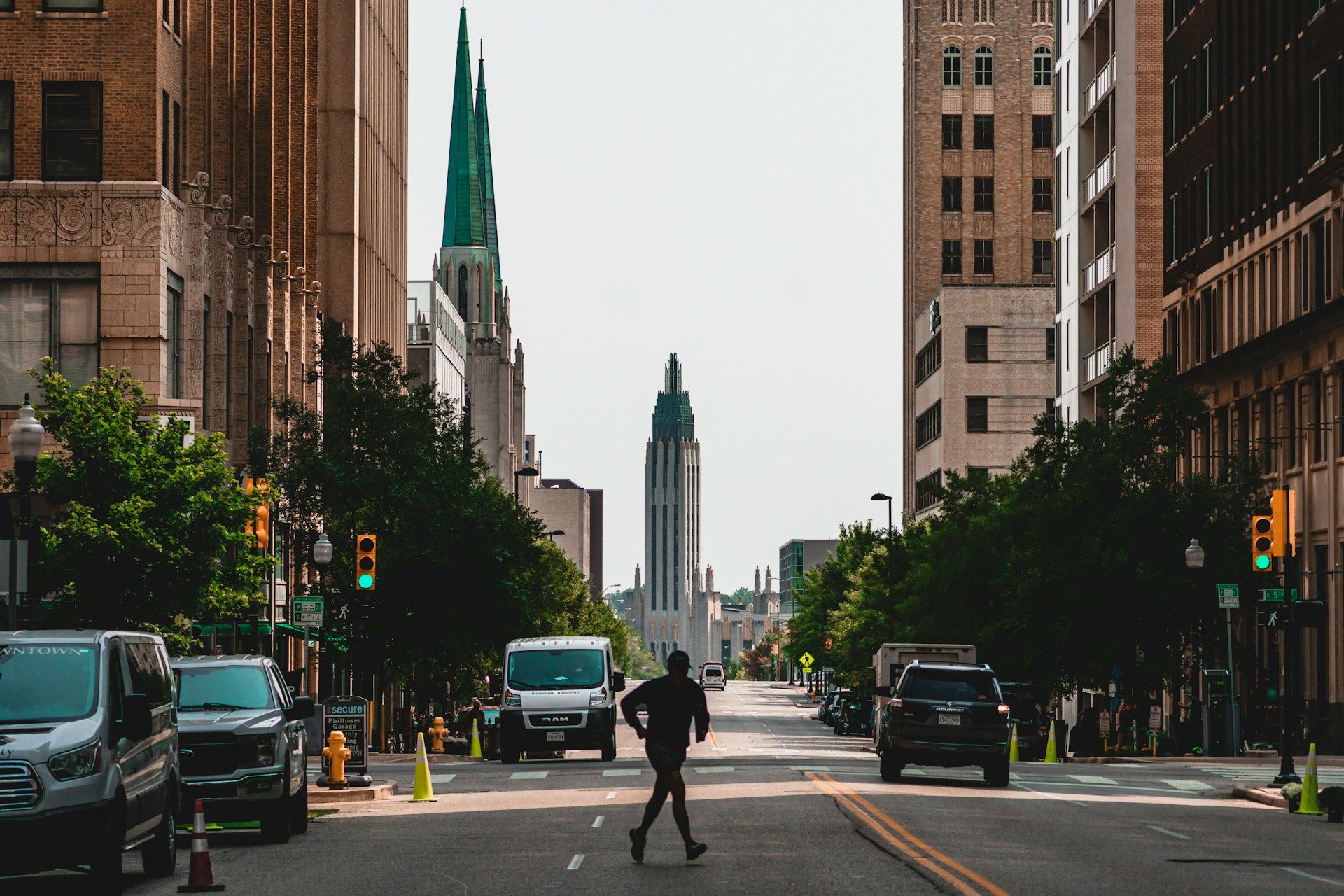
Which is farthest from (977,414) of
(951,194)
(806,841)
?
(806,841)

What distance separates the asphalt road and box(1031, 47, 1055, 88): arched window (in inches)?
3740

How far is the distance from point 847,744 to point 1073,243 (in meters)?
32.3

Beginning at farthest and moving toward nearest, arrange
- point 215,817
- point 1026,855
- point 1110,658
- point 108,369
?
point 1110,658 → point 108,369 → point 215,817 → point 1026,855

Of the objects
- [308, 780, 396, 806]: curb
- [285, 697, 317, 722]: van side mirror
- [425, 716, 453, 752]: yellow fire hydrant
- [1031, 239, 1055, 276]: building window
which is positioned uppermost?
[1031, 239, 1055, 276]: building window

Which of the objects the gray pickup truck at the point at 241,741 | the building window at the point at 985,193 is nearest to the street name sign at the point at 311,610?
the gray pickup truck at the point at 241,741

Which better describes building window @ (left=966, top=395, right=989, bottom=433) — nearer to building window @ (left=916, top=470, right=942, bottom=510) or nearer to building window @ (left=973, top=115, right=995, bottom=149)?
building window @ (left=916, top=470, right=942, bottom=510)

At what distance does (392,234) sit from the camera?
89562 mm

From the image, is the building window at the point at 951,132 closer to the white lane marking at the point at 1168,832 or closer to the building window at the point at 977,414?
the building window at the point at 977,414

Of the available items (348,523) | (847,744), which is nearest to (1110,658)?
(847,744)

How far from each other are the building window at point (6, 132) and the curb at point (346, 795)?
760 inches

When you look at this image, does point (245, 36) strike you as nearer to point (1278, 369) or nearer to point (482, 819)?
point (1278, 369)

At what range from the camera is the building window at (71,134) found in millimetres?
44156

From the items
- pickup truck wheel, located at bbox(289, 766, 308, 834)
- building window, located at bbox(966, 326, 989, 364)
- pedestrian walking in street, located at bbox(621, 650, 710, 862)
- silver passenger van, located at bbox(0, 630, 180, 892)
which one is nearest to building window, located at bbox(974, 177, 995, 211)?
building window, located at bbox(966, 326, 989, 364)

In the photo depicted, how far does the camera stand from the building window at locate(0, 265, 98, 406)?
43.1 m
